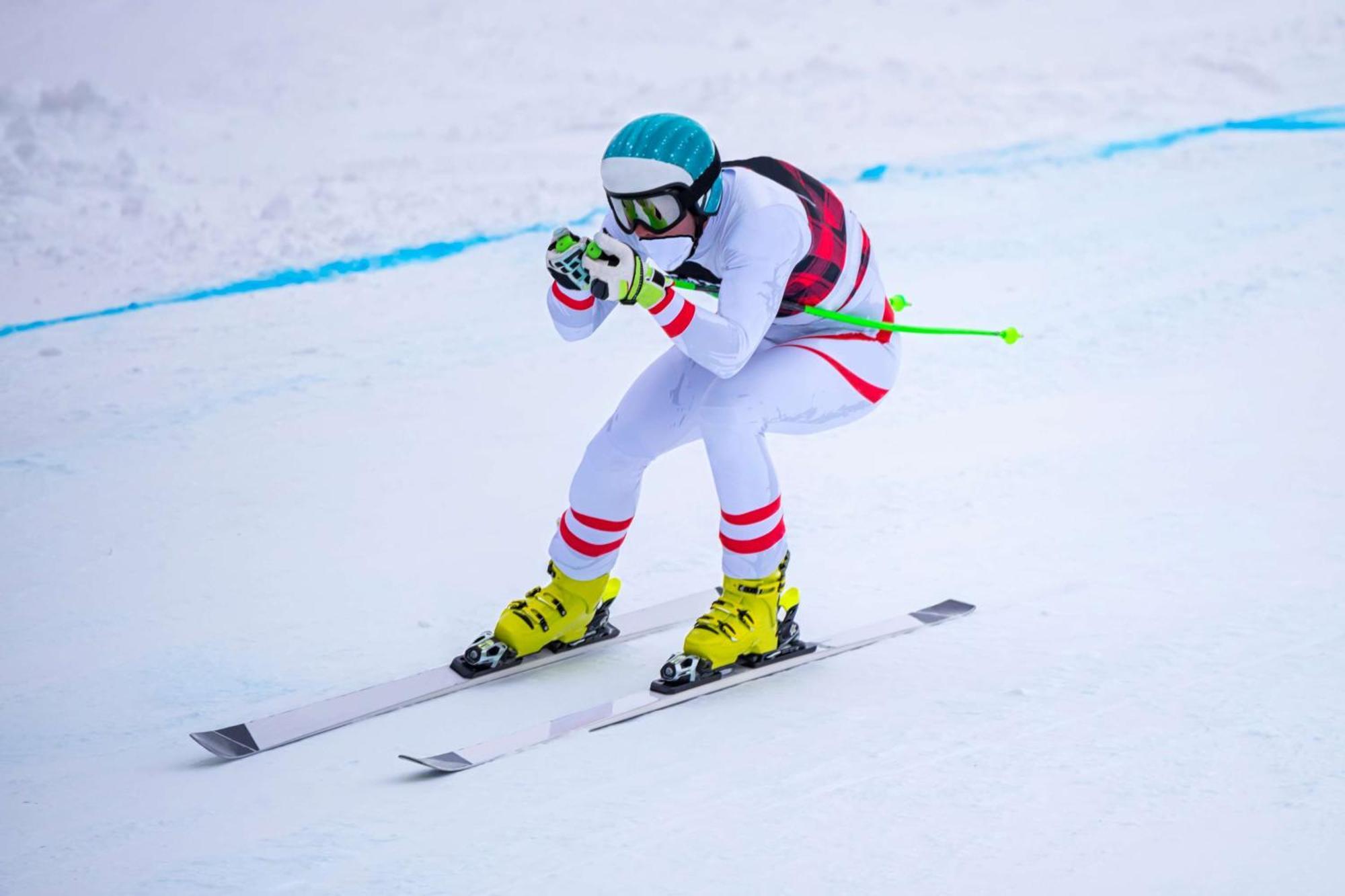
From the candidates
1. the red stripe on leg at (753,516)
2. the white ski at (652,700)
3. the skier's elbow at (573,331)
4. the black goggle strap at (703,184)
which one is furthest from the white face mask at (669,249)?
the white ski at (652,700)

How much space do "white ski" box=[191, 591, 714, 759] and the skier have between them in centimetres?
4

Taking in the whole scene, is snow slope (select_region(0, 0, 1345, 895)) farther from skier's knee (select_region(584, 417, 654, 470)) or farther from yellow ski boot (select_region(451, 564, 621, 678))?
skier's knee (select_region(584, 417, 654, 470))

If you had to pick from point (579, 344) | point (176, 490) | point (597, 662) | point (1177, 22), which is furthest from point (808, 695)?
point (1177, 22)

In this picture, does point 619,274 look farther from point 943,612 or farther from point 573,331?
point 943,612

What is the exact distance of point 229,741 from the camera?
309 centimetres

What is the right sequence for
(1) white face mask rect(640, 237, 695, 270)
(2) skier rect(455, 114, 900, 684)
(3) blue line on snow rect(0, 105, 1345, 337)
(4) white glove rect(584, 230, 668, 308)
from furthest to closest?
(3) blue line on snow rect(0, 105, 1345, 337), (1) white face mask rect(640, 237, 695, 270), (2) skier rect(455, 114, 900, 684), (4) white glove rect(584, 230, 668, 308)

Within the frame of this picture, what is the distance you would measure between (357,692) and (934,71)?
29.5 ft

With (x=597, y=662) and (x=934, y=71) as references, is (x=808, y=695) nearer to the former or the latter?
(x=597, y=662)

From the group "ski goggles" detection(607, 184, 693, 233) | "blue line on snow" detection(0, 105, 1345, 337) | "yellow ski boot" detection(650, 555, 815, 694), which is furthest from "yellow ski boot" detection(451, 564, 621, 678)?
"blue line on snow" detection(0, 105, 1345, 337)

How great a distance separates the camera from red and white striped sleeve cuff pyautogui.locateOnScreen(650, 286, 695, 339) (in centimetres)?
303

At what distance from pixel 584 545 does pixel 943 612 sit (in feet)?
3.14

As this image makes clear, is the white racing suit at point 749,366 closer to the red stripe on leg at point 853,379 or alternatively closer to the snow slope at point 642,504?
the red stripe on leg at point 853,379

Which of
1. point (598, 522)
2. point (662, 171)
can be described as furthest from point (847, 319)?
point (598, 522)

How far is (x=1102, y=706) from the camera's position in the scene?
10.5ft
